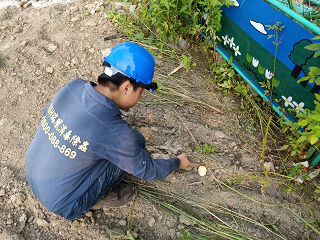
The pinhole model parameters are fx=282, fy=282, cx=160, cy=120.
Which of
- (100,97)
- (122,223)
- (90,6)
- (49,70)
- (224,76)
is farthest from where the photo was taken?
(90,6)

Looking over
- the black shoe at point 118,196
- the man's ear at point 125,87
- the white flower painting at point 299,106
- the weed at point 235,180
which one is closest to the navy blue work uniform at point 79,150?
the man's ear at point 125,87

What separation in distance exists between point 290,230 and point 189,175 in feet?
2.90

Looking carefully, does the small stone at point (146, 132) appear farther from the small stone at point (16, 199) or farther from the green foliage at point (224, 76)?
the small stone at point (16, 199)

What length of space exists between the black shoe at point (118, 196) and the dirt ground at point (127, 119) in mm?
92

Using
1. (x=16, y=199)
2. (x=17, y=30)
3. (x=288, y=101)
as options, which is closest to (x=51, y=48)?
(x=17, y=30)

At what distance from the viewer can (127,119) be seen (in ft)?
9.23

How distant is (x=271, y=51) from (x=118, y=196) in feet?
5.76

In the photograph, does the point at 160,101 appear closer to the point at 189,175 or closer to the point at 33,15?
the point at 189,175

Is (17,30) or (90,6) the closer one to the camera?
(17,30)

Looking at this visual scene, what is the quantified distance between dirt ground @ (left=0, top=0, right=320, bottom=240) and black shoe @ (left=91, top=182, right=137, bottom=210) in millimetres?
92

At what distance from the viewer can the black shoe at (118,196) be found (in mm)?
2162

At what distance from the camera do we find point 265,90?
262 centimetres

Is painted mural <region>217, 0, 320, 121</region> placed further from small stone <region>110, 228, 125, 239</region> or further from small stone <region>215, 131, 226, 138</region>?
small stone <region>110, 228, 125, 239</region>

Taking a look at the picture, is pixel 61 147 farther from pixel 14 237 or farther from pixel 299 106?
pixel 299 106
